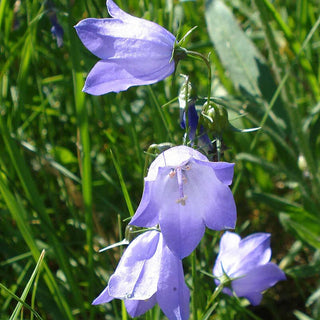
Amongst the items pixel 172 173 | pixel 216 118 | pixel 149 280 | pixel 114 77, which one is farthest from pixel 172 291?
pixel 114 77

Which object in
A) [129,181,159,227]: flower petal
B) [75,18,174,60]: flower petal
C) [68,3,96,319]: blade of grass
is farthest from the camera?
[68,3,96,319]: blade of grass

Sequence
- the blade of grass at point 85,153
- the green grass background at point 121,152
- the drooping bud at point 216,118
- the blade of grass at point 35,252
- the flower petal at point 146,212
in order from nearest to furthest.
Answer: the flower petal at point 146,212, the drooping bud at point 216,118, the blade of grass at point 35,252, the blade of grass at point 85,153, the green grass background at point 121,152

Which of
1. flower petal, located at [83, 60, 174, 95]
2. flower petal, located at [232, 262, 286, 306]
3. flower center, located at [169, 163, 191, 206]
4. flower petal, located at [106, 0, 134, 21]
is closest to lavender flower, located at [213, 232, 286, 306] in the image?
flower petal, located at [232, 262, 286, 306]

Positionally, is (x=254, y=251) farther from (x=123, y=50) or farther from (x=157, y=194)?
(x=123, y=50)

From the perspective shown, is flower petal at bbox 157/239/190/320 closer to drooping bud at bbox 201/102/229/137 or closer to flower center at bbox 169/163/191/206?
flower center at bbox 169/163/191/206

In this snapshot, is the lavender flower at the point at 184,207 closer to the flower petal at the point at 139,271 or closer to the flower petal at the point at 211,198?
the flower petal at the point at 211,198

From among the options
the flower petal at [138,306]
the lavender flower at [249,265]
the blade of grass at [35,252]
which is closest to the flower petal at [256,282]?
the lavender flower at [249,265]
